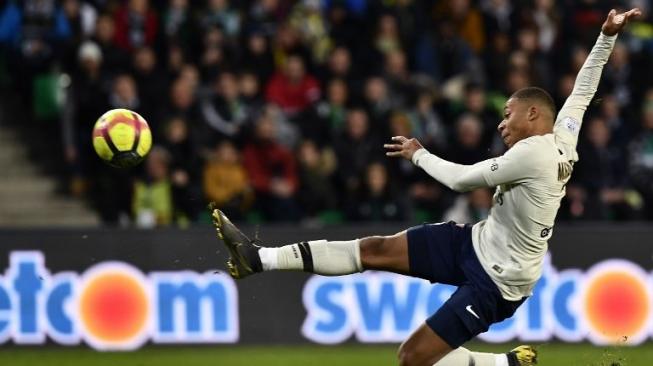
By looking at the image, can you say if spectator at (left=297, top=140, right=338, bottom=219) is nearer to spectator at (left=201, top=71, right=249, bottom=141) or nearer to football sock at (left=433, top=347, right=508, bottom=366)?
spectator at (left=201, top=71, right=249, bottom=141)

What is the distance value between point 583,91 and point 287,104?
23.2 feet

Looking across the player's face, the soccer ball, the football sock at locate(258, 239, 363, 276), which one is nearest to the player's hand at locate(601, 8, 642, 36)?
the player's face

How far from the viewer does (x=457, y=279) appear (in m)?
9.34

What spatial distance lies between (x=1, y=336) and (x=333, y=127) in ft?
15.3

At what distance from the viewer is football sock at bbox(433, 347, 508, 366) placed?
9.48m

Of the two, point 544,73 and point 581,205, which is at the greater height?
point 544,73

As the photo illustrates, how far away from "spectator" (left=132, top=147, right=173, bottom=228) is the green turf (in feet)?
6.39

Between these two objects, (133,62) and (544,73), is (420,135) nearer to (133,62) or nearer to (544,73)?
(544,73)

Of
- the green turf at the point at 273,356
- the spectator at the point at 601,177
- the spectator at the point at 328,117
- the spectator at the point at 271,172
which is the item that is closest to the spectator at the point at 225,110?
the spectator at the point at 271,172

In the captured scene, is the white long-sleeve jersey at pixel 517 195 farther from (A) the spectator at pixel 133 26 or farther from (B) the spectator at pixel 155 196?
(A) the spectator at pixel 133 26

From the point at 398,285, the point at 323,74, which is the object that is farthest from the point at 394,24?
the point at 398,285

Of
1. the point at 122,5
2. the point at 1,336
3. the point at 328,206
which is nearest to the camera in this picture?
the point at 1,336

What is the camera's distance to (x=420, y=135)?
16.1 metres

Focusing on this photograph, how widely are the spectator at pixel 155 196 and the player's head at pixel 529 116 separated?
651 cm
